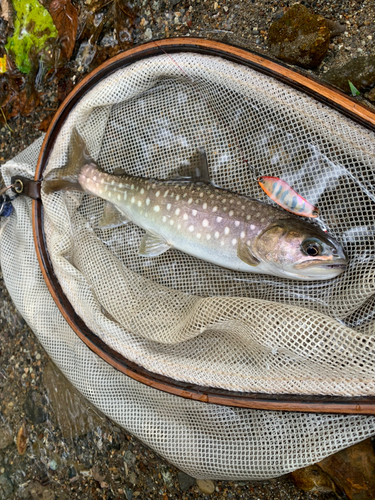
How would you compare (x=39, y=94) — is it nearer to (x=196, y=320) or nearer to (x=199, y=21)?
(x=199, y=21)

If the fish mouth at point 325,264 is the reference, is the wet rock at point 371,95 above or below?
above

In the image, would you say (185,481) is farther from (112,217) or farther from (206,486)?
(112,217)

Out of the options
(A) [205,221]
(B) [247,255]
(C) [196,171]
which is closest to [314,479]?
(B) [247,255]

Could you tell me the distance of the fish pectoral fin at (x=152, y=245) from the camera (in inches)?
91.1

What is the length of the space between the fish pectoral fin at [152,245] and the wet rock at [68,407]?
49.5 inches

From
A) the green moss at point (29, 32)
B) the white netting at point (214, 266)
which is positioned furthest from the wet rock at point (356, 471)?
the green moss at point (29, 32)

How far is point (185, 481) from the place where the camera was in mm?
2520

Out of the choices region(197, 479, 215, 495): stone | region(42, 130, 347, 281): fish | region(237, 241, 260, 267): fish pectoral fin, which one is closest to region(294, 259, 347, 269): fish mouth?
region(42, 130, 347, 281): fish

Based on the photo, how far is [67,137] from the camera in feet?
7.86

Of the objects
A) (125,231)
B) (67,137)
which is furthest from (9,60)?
(125,231)

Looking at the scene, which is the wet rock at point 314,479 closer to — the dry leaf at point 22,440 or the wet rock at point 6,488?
the dry leaf at point 22,440

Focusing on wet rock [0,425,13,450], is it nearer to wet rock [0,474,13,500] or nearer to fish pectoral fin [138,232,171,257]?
wet rock [0,474,13,500]

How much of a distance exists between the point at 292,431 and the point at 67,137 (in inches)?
80.0

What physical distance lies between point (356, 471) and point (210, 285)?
124 centimetres
